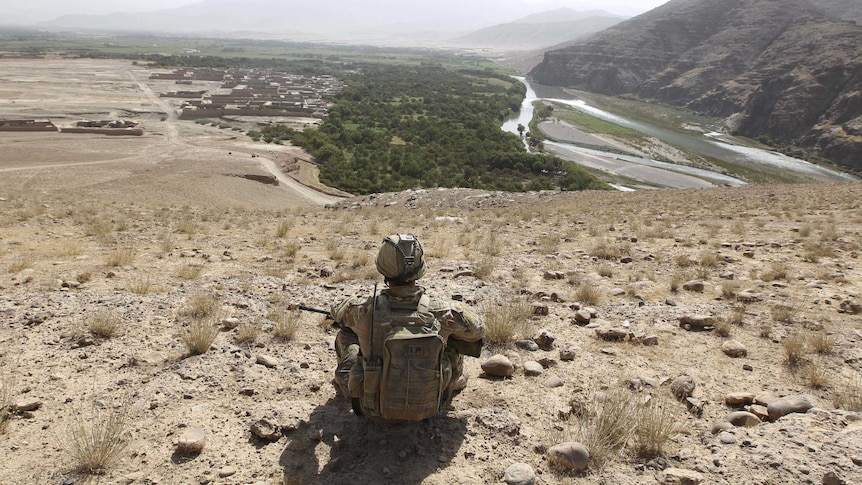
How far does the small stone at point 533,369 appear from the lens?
4.65 metres

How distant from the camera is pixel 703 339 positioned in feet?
17.4

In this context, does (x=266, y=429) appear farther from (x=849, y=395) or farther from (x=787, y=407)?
(x=849, y=395)

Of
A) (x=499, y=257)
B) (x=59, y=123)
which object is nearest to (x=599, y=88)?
(x=59, y=123)

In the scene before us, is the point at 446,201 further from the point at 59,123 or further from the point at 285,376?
the point at 59,123

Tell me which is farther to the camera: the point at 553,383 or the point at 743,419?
the point at 553,383

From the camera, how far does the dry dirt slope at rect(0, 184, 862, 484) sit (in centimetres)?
339

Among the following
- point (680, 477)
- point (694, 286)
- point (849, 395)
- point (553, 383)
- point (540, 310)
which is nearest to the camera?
point (680, 477)

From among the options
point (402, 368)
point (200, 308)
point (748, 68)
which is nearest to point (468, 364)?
point (402, 368)

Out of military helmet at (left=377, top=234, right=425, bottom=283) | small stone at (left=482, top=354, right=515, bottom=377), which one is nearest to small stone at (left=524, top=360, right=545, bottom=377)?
small stone at (left=482, top=354, right=515, bottom=377)

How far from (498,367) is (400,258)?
1781 mm

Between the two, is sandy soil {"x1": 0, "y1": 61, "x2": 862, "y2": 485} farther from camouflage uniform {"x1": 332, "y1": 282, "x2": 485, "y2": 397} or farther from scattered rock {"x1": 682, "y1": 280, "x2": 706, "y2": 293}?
camouflage uniform {"x1": 332, "y1": 282, "x2": 485, "y2": 397}

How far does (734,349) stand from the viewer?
4.91 metres

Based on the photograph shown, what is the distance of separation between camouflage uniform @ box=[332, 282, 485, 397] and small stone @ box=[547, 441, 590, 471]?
890mm

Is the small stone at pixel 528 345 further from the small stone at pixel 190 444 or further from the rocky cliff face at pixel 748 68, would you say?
the rocky cliff face at pixel 748 68
